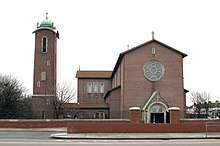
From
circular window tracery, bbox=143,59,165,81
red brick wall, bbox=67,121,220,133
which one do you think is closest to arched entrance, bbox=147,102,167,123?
circular window tracery, bbox=143,59,165,81

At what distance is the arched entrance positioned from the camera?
1908 inches

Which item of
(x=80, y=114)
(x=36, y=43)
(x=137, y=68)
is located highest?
(x=36, y=43)

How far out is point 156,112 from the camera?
48500 millimetres

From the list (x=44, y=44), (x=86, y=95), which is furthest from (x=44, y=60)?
(x=86, y=95)

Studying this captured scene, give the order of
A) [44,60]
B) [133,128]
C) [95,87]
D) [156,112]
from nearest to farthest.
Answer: [133,128]
[156,112]
[44,60]
[95,87]

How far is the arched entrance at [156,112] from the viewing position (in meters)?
48.5

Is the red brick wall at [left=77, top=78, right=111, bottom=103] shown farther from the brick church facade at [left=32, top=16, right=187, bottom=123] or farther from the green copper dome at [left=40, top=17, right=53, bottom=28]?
the brick church facade at [left=32, top=16, right=187, bottom=123]

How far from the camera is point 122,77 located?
52.4 meters

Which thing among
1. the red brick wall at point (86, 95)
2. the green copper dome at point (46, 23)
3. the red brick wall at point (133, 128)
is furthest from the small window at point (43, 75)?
the red brick wall at point (133, 128)

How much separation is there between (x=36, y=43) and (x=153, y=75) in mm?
29911

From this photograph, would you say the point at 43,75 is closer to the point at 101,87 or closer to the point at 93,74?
the point at 93,74

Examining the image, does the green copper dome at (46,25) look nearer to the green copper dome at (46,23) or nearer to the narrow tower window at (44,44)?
the green copper dome at (46,23)

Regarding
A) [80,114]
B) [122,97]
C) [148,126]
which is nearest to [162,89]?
[122,97]

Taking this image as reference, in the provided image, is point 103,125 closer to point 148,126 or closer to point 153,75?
point 148,126
